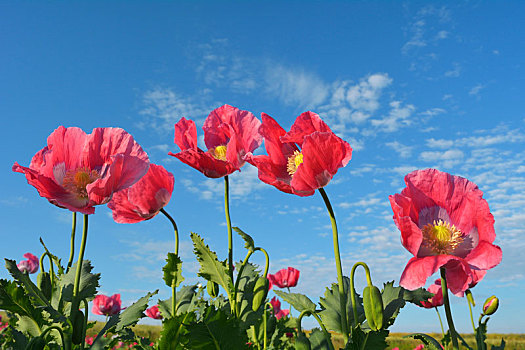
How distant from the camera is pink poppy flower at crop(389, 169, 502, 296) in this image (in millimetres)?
1427

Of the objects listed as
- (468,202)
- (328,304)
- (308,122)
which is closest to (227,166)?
(308,122)

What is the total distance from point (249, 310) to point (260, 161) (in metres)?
0.75

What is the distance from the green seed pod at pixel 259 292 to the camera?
2.09 metres

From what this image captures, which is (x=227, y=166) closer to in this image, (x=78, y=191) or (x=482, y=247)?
(x=78, y=191)

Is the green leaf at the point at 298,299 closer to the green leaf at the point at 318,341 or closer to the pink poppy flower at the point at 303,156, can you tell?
the green leaf at the point at 318,341

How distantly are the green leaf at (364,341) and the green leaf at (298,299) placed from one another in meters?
0.64

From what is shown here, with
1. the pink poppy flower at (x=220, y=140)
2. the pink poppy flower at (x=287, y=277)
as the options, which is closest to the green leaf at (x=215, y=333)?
the pink poppy flower at (x=220, y=140)

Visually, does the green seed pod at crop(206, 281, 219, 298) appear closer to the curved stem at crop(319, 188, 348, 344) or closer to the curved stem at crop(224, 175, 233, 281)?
the curved stem at crop(224, 175, 233, 281)

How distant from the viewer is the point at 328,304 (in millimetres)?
1907

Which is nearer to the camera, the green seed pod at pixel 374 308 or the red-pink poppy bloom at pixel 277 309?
the green seed pod at pixel 374 308

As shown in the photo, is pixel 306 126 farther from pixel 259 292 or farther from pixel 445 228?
pixel 259 292

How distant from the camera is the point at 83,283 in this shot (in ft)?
6.78

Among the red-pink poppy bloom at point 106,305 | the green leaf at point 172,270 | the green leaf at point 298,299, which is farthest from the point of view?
the red-pink poppy bloom at point 106,305

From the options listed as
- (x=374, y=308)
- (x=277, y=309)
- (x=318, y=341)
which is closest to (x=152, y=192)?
(x=318, y=341)
